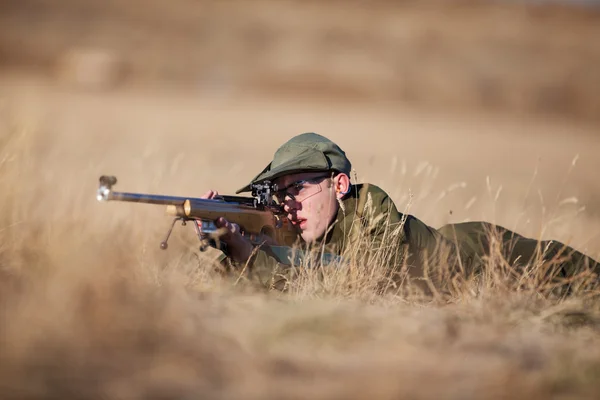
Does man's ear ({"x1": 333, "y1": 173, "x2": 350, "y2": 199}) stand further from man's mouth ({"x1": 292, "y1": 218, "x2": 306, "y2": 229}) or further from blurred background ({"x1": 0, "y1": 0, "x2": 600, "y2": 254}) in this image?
blurred background ({"x1": 0, "y1": 0, "x2": 600, "y2": 254})

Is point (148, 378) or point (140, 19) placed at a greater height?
point (140, 19)

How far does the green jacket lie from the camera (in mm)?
5285

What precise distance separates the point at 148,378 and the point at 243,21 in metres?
46.6

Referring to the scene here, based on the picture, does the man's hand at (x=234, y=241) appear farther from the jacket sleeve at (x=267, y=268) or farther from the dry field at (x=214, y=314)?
the dry field at (x=214, y=314)

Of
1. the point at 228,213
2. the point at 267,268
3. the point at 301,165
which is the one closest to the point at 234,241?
the point at 228,213

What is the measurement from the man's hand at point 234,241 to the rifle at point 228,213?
44 mm

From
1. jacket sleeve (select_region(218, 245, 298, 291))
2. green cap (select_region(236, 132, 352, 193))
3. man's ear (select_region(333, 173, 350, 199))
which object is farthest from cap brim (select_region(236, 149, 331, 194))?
jacket sleeve (select_region(218, 245, 298, 291))

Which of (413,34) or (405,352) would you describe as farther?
(413,34)

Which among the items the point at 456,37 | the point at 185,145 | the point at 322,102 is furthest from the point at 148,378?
the point at 456,37

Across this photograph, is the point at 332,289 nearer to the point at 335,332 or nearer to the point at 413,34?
the point at 335,332

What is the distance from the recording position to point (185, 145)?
17219mm

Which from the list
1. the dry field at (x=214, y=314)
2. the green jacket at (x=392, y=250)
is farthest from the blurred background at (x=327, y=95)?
the green jacket at (x=392, y=250)

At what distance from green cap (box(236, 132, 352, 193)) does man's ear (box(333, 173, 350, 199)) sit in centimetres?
5

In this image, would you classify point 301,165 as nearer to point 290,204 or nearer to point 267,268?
point 290,204
